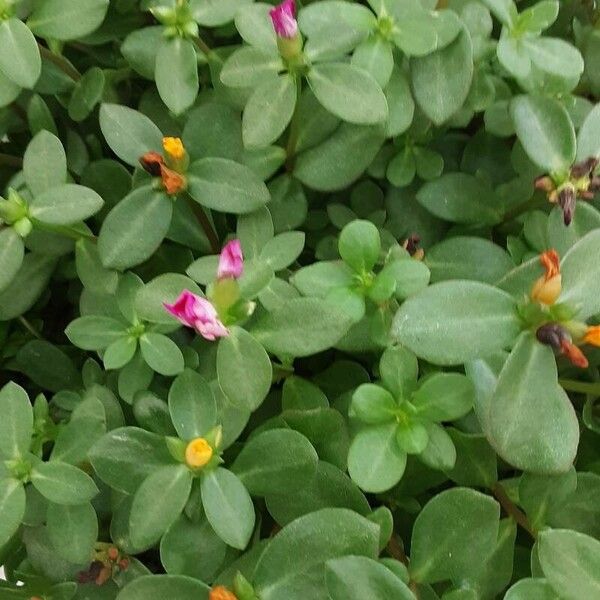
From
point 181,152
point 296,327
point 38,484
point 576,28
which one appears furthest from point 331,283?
point 576,28

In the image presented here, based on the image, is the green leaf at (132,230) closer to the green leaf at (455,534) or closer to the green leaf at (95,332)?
the green leaf at (95,332)

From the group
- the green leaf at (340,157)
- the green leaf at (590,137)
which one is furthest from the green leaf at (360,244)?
the green leaf at (590,137)

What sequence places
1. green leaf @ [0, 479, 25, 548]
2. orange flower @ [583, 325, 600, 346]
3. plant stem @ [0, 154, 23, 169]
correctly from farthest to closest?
plant stem @ [0, 154, 23, 169] < green leaf @ [0, 479, 25, 548] < orange flower @ [583, 325, 600, 346]

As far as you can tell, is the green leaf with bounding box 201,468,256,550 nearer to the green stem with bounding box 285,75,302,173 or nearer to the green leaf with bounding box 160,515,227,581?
the green leaf with bounding box 160,515,227,581

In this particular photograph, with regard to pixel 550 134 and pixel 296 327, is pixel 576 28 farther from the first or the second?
pixel 296 327

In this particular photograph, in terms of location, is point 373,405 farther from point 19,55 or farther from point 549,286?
point 19,55

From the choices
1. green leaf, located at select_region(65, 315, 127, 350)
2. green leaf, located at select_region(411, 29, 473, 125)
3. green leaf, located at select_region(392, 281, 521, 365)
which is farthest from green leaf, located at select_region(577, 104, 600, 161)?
green leaf, located at select_region(65, 315, 127, 350)
